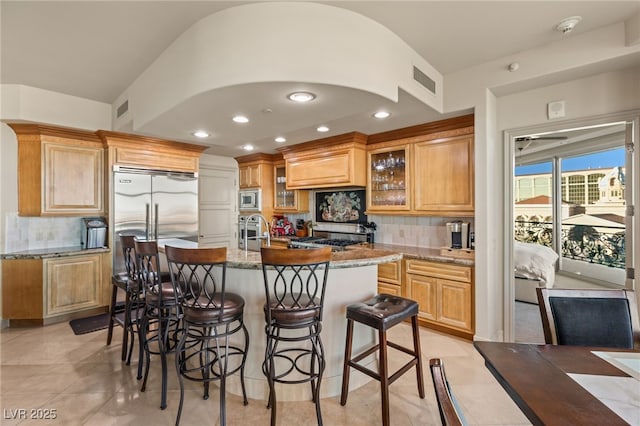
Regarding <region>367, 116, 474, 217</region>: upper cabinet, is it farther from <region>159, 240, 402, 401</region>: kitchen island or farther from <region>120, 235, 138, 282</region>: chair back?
<region>120, 235, 138, 282</region>: chair back

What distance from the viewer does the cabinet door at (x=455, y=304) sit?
10.5 ft

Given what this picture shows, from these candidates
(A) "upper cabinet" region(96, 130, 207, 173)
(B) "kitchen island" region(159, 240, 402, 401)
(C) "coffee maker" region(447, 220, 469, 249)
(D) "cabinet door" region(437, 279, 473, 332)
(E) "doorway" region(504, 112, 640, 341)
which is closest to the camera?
(B) "kitchen island" region(159, 240, 402, 401)

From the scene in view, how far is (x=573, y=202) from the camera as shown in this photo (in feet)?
9.14

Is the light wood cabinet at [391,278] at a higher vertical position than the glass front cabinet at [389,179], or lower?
lower

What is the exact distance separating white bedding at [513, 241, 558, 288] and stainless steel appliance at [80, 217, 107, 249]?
5029mm

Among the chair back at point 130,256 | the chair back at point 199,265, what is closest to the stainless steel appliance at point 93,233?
the chair back at point 130,256

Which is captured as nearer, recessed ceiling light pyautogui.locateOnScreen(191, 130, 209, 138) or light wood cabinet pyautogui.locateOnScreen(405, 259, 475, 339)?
light wood cabinet pyautogui.locateOnScreen(405, 259, 475, 339)

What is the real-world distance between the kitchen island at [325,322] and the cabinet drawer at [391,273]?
1367 millimetres

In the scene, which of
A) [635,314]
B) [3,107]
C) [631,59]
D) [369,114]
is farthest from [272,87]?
[3,107]

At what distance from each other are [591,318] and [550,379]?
745 millimetres

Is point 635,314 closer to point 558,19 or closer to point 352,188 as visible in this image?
point 558,19

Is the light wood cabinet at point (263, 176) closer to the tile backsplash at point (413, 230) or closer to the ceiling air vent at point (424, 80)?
the tile backsplash at point (413, 230)

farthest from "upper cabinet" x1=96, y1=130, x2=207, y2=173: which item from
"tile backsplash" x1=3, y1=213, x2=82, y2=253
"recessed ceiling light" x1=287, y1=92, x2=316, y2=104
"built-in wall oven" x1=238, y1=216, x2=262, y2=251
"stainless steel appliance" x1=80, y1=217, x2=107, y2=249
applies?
"recessed ceiling light" x1=287, y1=92, x2=316, y2=104

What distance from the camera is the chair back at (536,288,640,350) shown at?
158 cm
